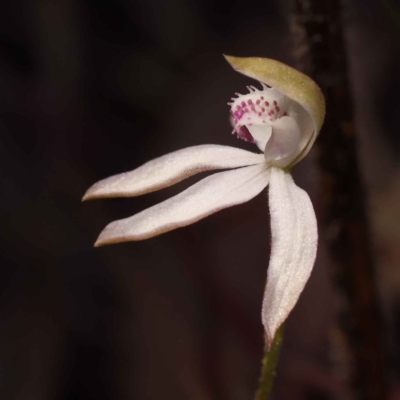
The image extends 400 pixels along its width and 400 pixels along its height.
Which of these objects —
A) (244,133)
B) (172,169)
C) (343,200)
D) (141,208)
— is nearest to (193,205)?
(172,169)

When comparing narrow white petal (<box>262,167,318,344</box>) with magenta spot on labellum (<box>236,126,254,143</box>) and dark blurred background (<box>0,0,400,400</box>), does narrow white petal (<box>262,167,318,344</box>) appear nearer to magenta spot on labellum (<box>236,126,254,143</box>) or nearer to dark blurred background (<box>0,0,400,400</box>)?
magenta spot on labellum (<box>236,126,254,143</box>)

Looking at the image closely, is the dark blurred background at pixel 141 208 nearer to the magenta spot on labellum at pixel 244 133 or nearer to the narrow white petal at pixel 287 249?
the magenta spot on labellum at pixel 244 133

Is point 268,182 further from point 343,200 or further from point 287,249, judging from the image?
→ point 343,200

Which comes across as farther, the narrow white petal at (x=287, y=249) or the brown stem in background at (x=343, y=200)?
the brown stem in background at (x=343, y=200)

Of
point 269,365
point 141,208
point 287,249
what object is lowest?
point 141,208

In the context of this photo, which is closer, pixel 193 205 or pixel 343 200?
pixel 193 205

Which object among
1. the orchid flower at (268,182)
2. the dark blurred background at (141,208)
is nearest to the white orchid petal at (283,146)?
the orchid flower at (268,182)

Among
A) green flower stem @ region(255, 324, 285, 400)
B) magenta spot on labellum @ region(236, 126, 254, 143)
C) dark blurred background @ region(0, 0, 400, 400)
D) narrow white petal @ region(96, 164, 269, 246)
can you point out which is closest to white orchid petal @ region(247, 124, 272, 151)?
magenta spot on labellum @ region(236, 126, 254, 143)
